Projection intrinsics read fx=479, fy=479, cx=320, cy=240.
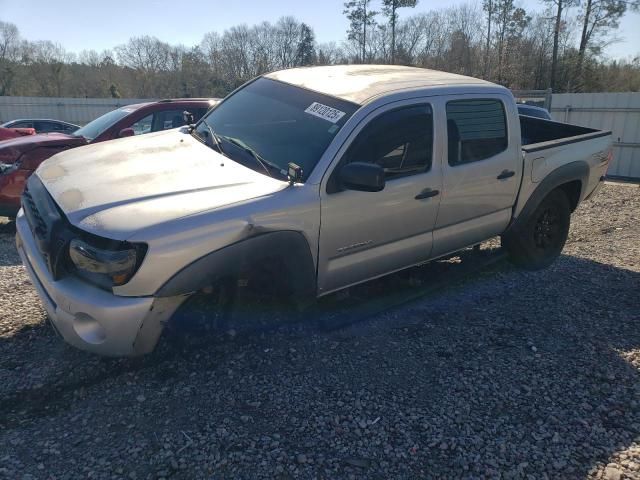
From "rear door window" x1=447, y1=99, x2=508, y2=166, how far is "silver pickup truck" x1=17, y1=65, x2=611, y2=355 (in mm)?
15

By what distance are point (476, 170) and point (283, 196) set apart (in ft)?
6.32

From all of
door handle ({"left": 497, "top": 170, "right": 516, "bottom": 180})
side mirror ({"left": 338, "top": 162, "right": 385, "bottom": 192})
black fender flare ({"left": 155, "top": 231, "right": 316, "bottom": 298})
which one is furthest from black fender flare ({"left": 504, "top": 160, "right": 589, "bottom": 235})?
black fender flare ({"left": 155, "top": 231, "right": 316, "bottom": 298})

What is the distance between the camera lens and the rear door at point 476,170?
3939mm

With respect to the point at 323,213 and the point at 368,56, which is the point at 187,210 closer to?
the point at 323,213

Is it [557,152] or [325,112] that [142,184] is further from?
[557,152]

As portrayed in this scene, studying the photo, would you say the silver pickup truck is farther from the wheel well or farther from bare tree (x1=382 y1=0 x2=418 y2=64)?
bare tree (x1=382 y1=0 x2=418 y2=64)

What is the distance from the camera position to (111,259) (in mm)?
2488

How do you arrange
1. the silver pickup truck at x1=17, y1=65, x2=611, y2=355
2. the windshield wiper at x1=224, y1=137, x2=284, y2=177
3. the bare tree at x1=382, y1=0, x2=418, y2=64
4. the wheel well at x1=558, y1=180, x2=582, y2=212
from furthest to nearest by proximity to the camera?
the bare tree at x1=382, y1=0, x2=418, y2=64, the wheel well at x1=558, y1=180, x2=582, y2=212, the windshield wiper at x1=224, y1=137, x2=284, y2=177, the silver pickup truck at x1=17, y1=65, x2=611, y2=355

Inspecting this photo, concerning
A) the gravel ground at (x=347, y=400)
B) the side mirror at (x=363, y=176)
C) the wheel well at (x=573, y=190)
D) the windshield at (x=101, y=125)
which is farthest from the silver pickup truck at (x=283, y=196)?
the windshield at (x=101, y=125)

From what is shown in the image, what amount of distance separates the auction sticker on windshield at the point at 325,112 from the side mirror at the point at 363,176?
467mm

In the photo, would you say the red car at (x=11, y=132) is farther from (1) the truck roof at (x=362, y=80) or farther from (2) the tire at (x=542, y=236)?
(2) the tire at (x=542, y=236)

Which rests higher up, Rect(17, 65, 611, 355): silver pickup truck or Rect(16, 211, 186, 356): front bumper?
Rect(17, 65, 611, 355): silver pickup truck

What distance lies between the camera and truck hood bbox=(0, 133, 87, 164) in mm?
5855

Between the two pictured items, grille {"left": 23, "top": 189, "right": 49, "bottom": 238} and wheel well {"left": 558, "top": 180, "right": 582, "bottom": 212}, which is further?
wheel well {"left": 558, "top": 180, "right": 582, "bottom": 212}
